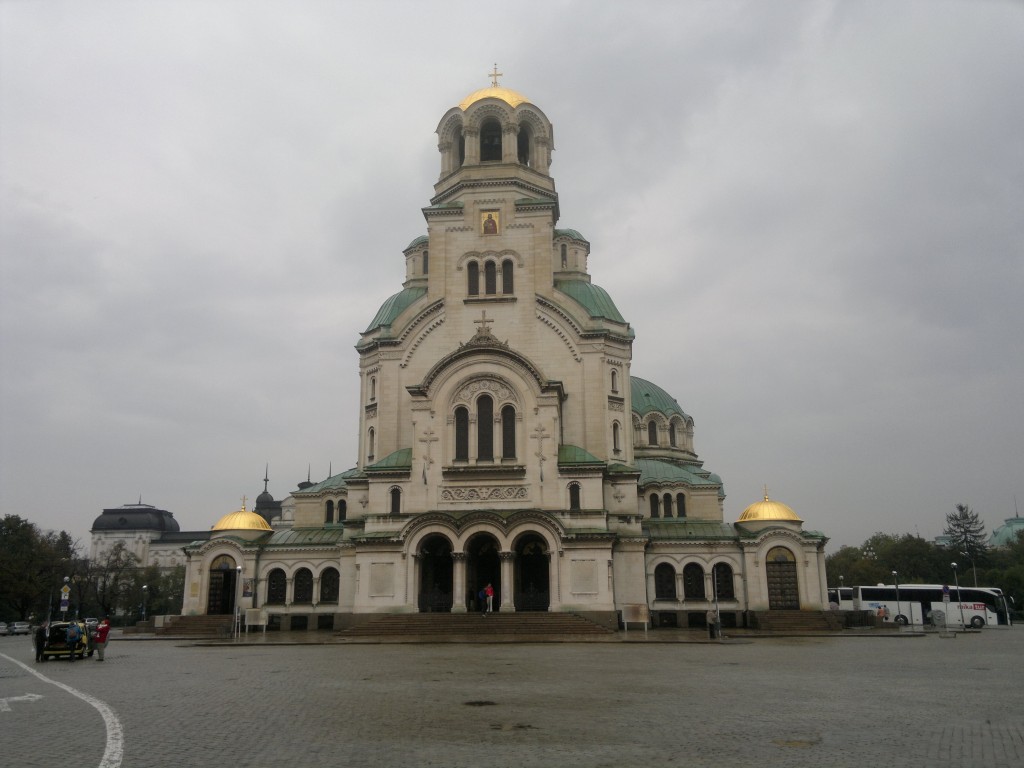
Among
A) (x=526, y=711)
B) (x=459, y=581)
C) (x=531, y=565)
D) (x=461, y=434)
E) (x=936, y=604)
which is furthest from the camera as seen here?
(x=936, y=604)

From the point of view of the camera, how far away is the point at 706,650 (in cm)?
3030

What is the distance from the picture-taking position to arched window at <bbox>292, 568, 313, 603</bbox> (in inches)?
1984

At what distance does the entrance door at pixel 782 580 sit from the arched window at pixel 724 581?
6.69ft

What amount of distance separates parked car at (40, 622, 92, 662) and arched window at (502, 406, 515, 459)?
22.3m

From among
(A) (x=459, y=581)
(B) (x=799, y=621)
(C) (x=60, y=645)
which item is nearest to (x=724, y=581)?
(B) (x=799, y=621)

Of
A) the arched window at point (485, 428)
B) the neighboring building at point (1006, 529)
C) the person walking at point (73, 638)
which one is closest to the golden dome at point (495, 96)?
the arched window at point (485, 428)

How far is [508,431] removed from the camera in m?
46.7

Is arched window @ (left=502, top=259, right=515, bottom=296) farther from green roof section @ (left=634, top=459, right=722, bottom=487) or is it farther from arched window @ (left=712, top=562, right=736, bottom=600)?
arched window @ (left=712, top=562, right=736, bottom=600)

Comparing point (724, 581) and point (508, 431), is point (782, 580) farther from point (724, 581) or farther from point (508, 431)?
point (508, 431)

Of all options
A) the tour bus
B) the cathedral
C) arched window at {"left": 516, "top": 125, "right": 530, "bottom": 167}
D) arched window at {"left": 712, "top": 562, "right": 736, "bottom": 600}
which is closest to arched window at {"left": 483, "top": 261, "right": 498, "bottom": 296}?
the cathedral

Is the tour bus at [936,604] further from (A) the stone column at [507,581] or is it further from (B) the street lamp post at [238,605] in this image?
(B) the street lamp post at [238,605]

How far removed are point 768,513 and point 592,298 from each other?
16683mm

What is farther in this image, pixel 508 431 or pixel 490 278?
pixel 490 278

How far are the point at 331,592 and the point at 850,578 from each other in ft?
216
